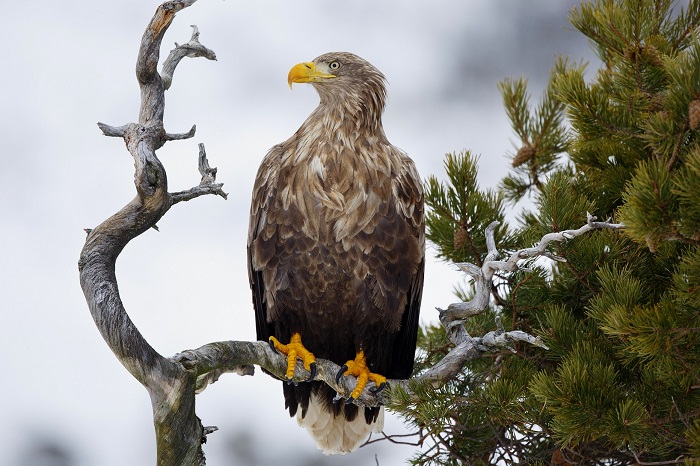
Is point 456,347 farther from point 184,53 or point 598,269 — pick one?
point 184,53

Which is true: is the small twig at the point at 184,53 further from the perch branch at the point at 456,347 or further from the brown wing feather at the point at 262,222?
the perch branch at the point at 456,347

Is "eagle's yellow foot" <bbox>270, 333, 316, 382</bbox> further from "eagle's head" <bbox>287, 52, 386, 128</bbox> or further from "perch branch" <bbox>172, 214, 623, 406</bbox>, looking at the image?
"eagle's head" <bbox>287, 52, 386, 128</bbox>

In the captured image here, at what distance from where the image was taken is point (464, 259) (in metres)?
3.28

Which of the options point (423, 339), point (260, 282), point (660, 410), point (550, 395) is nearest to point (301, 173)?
point (260, 282)

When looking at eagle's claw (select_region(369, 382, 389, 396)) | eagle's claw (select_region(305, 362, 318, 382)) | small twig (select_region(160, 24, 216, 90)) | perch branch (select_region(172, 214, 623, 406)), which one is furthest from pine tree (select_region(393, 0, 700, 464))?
small twig (select_region(160, 24, 216, 90))

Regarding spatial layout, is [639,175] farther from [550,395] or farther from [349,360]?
[349,360]

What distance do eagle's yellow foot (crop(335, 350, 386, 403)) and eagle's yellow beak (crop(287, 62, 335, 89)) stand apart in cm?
104

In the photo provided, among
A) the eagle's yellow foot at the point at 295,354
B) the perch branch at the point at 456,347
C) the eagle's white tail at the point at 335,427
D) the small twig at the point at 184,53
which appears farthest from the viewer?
the eagle's white tail at the point at 335,427

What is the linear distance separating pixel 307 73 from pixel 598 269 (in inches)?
51.6

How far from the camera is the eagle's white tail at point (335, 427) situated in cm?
359

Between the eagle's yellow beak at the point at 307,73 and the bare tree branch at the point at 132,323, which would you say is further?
the eagle's yellow beak at the point at 307,73

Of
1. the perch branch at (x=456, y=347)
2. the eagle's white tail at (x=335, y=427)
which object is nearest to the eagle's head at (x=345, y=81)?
the perch branch at (x=456, y=347)

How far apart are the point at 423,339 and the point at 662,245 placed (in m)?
1.30

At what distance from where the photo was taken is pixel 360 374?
10.7 ft
